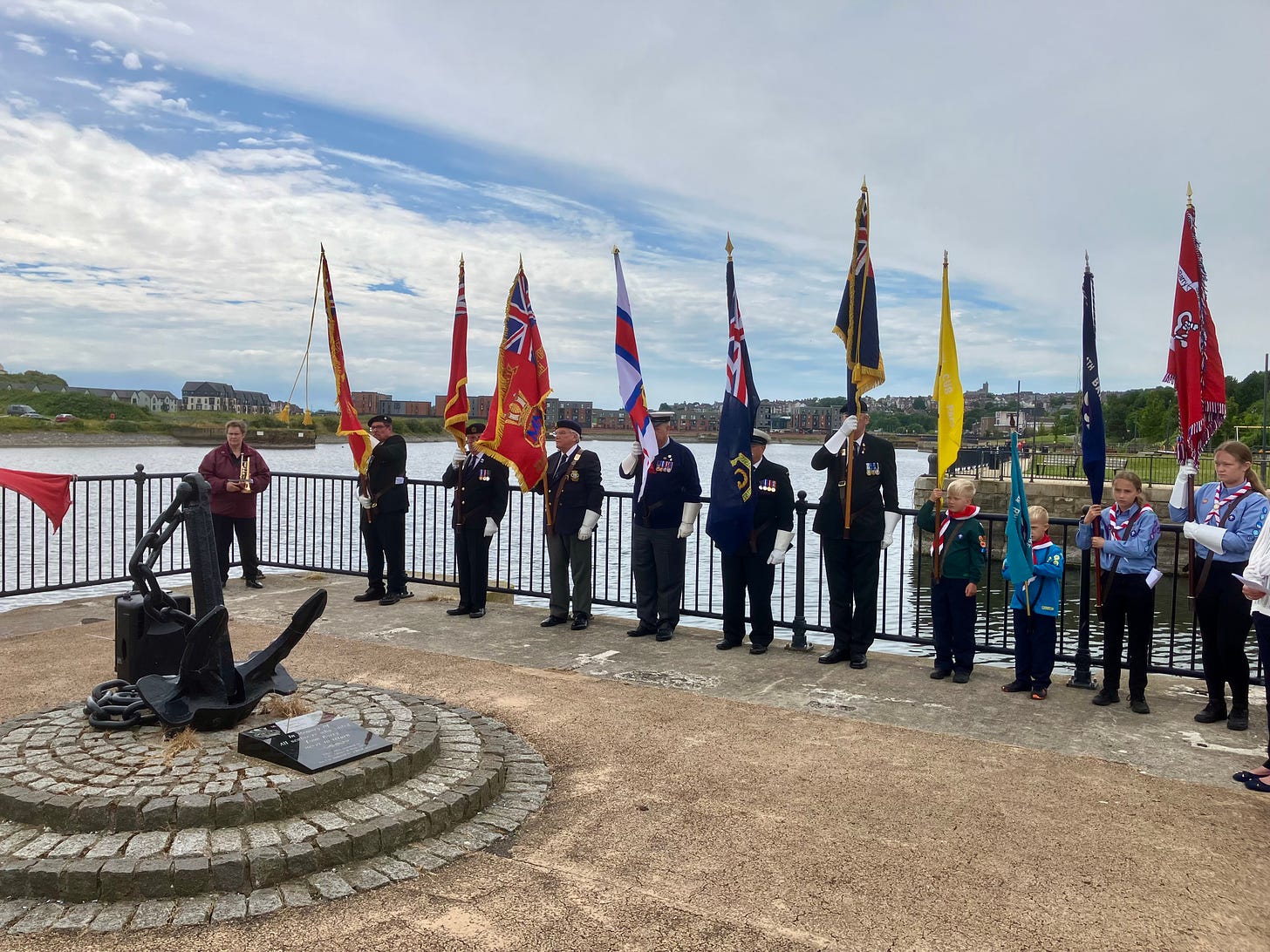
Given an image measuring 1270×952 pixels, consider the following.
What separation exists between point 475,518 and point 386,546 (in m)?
1.27

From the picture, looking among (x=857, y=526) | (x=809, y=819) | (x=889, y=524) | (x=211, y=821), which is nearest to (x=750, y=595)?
(x=857, y=526)

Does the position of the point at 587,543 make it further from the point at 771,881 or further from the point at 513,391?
the point at 771,881

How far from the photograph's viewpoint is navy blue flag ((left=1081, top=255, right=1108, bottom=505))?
6289 mm

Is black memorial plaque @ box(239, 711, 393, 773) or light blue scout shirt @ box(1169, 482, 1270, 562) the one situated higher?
light blue scout shirt @ box(1169, 482, 1270, 562)

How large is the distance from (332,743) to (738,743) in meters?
2.24

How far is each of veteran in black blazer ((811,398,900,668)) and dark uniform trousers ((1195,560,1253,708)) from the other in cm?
214

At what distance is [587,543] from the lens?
8.61 metres

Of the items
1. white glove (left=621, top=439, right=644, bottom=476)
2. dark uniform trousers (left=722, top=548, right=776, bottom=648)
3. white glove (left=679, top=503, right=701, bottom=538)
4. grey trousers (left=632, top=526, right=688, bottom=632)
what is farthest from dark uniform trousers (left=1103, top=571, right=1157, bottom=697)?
white glove (left=621, top=439, right=644, bottom=476)

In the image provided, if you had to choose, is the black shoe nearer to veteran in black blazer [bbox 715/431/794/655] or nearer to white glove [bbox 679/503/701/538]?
veteran in black blazer [bbox 715/431/794/655]

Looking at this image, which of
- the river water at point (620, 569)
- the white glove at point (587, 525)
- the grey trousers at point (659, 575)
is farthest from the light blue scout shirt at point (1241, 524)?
the white glove at point (587, 525)

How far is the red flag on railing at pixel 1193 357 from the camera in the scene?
618cm

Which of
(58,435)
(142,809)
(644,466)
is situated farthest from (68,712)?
(58,435)

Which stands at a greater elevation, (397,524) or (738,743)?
(397,524)

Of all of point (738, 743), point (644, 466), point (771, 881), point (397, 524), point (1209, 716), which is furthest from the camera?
point (397, 524)
